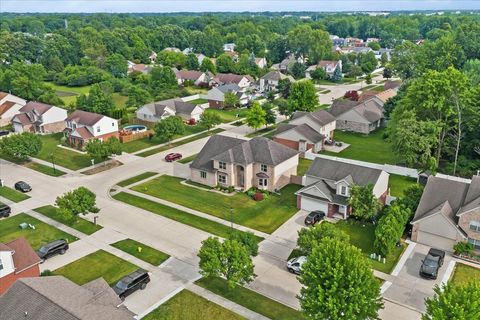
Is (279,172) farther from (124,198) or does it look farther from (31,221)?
(31,221)

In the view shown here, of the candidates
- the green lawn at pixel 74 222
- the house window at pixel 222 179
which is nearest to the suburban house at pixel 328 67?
the house window at pixel 222 179

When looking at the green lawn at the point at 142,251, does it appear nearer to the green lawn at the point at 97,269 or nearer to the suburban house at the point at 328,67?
Answer: the green lawn at the point at 97,269

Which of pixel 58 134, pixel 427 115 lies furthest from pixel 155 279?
pixel 58 134

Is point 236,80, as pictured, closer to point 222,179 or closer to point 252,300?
point 222,179

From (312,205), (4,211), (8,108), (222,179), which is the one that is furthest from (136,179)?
(8,108)

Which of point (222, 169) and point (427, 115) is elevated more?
point (427, 115)
